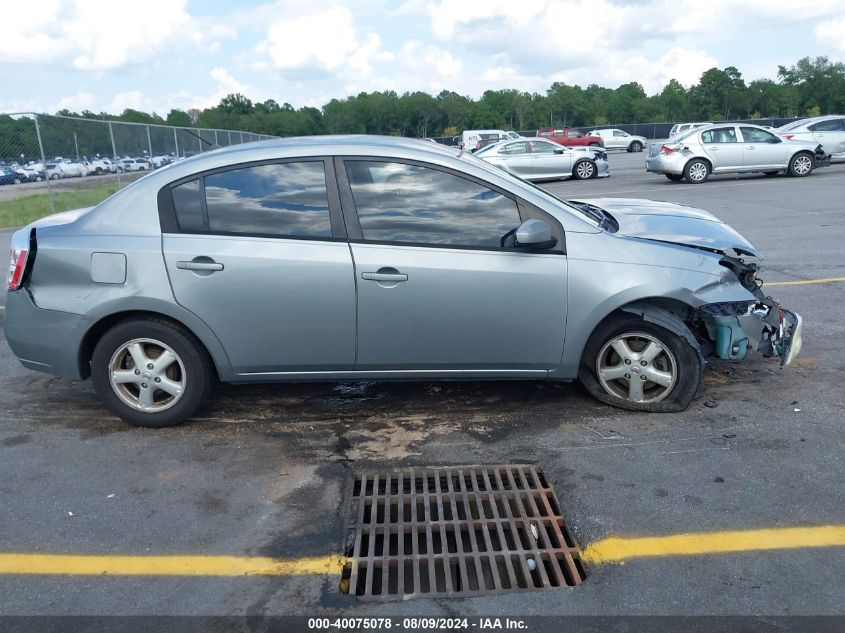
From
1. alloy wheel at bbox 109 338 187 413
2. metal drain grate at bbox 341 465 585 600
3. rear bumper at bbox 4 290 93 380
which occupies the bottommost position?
metal drain grate at bbox 341 465 585 600

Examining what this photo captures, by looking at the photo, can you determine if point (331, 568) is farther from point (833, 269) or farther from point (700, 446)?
point (833, 269)

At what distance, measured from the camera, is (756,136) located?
63.0 ft

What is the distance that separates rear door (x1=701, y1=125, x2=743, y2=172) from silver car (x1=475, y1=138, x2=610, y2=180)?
4.01 m

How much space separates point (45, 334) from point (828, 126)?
81.8ft

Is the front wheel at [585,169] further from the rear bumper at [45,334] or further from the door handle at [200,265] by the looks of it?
the rear bumper at [45,334]

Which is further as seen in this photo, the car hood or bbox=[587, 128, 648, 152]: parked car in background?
bbox=[587, 128, 648, 152]: parked car in background

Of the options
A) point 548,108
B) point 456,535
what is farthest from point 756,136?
point 548,108

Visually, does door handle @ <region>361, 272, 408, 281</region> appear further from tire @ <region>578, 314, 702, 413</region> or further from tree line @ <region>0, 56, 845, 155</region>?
tree line @ <region>0, 56, 845, 155</region>

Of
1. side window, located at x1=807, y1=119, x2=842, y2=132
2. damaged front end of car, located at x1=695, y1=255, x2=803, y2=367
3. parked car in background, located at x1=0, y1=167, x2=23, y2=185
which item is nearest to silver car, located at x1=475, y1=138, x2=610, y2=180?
side window, located at x1=807, y1=119, x2=842, y2=132

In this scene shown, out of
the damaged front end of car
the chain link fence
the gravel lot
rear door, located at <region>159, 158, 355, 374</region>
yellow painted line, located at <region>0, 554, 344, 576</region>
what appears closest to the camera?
the gravel lot

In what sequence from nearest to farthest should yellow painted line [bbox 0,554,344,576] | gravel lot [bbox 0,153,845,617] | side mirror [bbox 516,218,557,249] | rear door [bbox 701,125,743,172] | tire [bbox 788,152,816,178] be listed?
gravel lot [bbox 0,153,845,617]
yellow painted line [bbox 0,554,344,576]
side mirror [bbox 516,218,557,249]
rear door [bbox 701,125,743,172]
tire [bbox 788,152,816,178]

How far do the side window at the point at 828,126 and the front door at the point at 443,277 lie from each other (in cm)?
2287

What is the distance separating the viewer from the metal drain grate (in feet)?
9.47

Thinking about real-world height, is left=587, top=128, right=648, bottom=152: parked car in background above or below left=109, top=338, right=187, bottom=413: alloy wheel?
above
